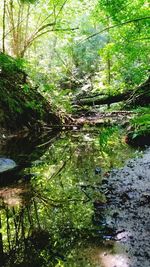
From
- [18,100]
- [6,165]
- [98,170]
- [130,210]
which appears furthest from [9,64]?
[130,210]

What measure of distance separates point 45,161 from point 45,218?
263 cm

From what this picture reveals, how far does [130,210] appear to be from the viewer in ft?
11.1

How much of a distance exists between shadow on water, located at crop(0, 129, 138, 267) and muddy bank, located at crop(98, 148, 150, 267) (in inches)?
4.2

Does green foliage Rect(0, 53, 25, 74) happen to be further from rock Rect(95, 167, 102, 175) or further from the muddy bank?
the muddy bank

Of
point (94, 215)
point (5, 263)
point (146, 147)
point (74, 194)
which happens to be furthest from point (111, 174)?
point (5, 263)

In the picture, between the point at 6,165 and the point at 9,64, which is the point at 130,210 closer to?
the point at 6,165

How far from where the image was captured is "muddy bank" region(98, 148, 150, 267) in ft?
8.41

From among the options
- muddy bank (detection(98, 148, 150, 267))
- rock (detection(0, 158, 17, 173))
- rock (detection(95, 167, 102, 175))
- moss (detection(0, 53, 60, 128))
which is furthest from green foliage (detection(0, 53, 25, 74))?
muddy bank (detection(98, 148, 150, 267))

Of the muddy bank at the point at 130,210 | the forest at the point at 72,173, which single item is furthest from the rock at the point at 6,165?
the muddy bank at the point at 130,210

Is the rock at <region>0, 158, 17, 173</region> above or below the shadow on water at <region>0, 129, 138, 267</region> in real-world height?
above

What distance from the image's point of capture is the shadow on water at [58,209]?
2.68 m

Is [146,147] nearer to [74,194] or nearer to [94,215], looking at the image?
[74,194]

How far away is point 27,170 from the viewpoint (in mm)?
5344

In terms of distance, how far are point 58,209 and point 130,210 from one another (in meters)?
0.80
